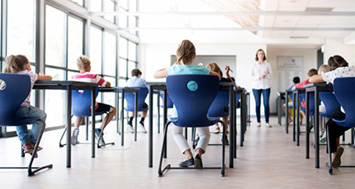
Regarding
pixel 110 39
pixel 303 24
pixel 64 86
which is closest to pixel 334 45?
pixel 303 24

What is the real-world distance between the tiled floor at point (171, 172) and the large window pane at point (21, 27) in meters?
2.14

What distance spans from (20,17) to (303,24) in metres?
6.46

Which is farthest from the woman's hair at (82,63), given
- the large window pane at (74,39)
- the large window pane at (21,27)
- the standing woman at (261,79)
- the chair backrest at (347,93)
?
the standing woman at (261,79)

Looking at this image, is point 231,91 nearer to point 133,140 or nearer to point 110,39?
→ point 133,140

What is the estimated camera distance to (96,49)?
27.2 feet

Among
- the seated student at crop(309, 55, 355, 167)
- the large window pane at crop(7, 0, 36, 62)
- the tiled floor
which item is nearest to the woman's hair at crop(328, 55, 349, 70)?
the seated student at crop(309, 55, 355, 167)

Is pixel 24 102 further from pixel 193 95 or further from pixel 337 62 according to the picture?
pixel 337 62

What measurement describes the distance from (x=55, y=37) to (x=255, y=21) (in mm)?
5302

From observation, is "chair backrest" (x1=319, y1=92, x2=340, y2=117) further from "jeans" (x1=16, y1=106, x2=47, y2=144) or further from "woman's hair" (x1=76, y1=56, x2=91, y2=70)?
"jeans" (x1=16, y1=106, x2=47, y2=144)

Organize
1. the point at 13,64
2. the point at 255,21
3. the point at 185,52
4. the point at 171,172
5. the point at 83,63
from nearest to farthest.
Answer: the point at 171,172, the point at 185,52, the point at 13,64, the point at 83,63, the point at 255,21

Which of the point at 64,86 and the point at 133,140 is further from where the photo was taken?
the point at 133,140

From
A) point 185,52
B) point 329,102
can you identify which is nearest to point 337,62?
point 329,102

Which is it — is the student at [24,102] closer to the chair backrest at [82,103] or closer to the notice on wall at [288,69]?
the chair backrest at [82,103]

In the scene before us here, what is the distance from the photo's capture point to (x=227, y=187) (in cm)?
212
